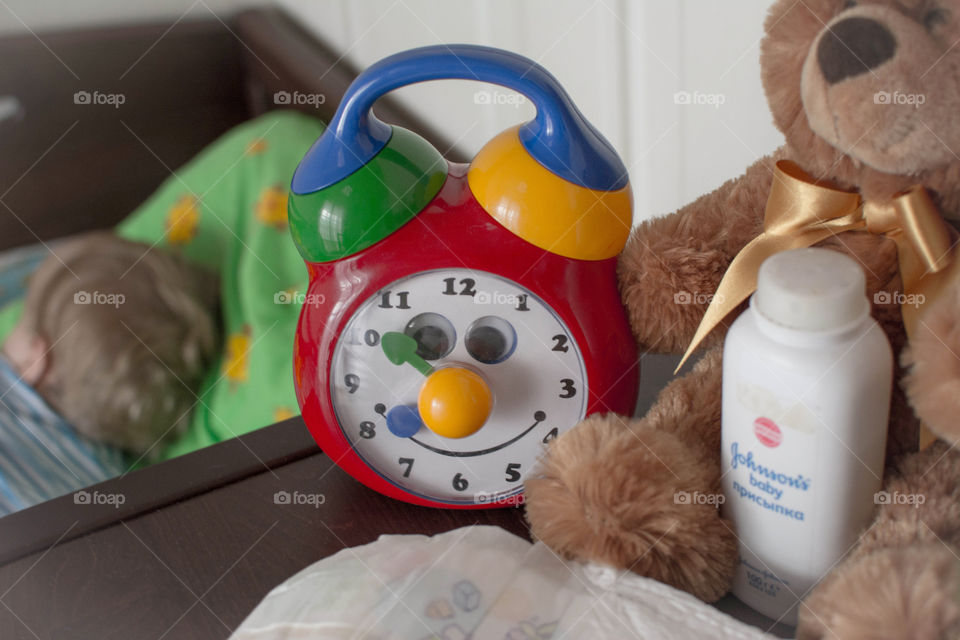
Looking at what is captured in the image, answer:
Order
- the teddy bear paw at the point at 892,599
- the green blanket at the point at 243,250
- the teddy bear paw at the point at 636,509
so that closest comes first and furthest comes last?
the teddy bear paw at the point at 892,599, the teddy bear paw at the point at 636,509, the green blanket at the point at 243,250

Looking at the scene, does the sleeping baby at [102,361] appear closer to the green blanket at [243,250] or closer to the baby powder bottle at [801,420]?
the green blanket at [243,250]

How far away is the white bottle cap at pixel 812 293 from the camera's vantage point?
1.32 feet

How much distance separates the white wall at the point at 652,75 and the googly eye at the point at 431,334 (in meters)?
0.32

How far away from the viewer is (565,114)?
1.81 ft

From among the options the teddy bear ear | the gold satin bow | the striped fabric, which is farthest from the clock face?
the striped fabric

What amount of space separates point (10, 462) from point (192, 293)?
363 millimetres

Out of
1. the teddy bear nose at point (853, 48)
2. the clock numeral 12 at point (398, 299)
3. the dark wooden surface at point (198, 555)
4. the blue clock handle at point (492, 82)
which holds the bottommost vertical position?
the dark wooden surface at point (198, 555)

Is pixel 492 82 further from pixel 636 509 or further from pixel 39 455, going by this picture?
pixel 39 455

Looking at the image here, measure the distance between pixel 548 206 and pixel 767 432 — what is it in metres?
0.19

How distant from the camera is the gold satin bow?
453 millimetres

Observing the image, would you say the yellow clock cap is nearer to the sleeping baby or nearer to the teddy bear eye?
the teddy bear eye

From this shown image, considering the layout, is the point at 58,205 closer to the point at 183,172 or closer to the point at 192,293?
the point at 183,172

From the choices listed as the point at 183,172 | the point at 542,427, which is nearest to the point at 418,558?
the point at 542,427

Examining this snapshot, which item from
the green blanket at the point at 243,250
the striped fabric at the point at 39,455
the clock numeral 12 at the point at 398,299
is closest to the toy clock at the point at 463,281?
the clock numeral 12 at the point at 398,299
